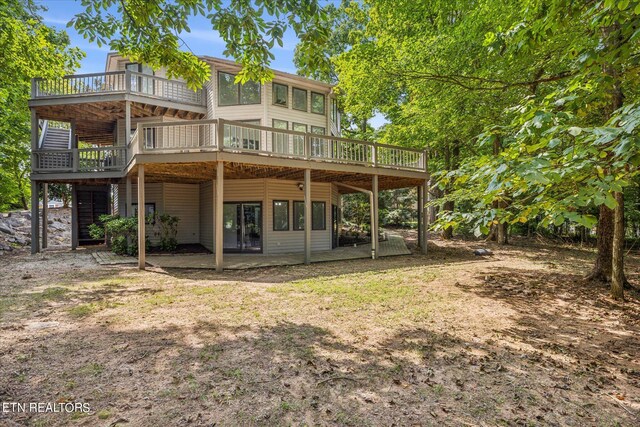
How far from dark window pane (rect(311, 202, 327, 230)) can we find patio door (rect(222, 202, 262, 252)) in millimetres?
2436

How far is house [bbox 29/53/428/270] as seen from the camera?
38.2 ft

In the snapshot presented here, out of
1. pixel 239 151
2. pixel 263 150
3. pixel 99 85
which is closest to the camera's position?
pixel 239 151

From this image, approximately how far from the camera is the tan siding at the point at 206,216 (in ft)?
45.3

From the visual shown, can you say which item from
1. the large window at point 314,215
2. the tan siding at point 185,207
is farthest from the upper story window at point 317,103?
the tan siding at point 185,207

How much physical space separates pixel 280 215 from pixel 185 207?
192 inches

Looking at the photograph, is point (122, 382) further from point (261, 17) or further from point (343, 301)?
point (261, 17)

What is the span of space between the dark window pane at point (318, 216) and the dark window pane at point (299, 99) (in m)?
4.64

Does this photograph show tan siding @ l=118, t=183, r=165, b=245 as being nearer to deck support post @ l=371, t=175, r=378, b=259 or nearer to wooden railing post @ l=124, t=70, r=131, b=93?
wooden railing post @ l=124, t=70, r=131, b=93

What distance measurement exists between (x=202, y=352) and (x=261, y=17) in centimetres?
462

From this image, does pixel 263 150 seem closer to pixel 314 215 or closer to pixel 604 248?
pixel 314 215

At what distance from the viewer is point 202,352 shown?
3797 millimetres

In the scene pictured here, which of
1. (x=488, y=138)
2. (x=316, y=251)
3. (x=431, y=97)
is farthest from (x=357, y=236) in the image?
(x=488, y=138)

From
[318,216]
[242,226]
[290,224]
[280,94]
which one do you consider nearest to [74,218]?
[242,226]

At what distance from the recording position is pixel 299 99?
584 inches
